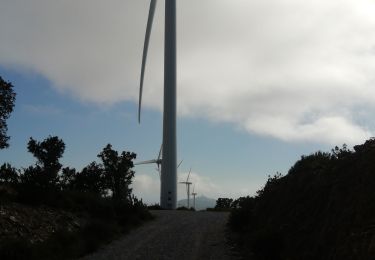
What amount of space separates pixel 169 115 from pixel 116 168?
22.1 feet

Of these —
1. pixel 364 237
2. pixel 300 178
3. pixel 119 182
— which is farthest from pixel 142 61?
pixel 364 237

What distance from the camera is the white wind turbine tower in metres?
46.7

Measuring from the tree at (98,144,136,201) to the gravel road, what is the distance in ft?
50.5

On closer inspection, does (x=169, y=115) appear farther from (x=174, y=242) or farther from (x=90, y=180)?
(x=174, y=242)

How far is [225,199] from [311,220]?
165ft

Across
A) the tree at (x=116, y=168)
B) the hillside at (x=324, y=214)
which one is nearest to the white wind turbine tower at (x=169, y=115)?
the tree at (x=116, y=168)

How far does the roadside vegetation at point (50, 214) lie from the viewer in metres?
20.3

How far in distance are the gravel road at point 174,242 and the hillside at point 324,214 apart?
154cm

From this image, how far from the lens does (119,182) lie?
150 ft

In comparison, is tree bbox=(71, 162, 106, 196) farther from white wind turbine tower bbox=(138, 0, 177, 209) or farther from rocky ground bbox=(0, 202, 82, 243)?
rocky ground bbox=(0, 202, 82, 243)

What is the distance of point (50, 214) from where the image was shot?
25375mm

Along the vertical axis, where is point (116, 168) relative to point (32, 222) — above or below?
above

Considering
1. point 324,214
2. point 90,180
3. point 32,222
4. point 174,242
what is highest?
point 90,180

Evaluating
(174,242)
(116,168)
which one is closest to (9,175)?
(174,242)
